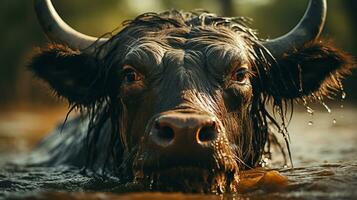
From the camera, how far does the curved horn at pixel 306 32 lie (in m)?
6.91

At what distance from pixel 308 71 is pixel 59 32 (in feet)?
7.29

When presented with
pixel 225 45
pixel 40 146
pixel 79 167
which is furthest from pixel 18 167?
pixel 225 45

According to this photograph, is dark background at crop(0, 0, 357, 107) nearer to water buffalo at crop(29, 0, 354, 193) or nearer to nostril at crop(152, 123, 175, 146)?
water buffalo at crop(29, 0, 354, 193)

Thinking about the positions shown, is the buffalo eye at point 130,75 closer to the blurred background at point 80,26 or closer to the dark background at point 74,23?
the blurred background at point 80,26

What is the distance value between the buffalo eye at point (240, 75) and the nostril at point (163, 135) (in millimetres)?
1357

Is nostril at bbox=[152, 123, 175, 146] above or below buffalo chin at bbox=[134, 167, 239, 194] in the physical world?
above

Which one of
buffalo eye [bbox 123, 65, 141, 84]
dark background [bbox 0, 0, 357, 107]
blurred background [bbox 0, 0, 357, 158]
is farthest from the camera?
dark background [bbox 0, 0, 357, 107]

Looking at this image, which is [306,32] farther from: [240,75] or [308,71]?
[240,75]

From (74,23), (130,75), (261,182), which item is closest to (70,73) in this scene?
(130,75)

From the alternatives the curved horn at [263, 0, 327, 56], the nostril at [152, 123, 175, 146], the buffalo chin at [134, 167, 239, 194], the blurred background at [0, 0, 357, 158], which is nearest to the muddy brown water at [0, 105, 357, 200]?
the buffalo chin at [134, 167, 239, 194]

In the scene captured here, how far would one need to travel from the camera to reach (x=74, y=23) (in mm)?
42094

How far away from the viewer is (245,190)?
529 centimetres

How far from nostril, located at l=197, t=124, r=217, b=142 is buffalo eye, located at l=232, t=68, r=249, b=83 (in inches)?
49.0

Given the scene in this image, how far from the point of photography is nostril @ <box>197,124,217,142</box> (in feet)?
15.7
